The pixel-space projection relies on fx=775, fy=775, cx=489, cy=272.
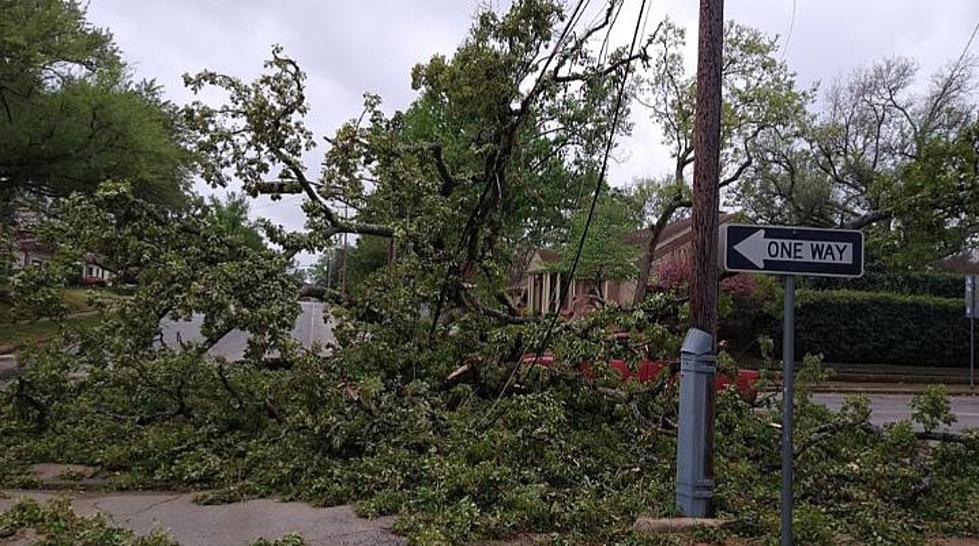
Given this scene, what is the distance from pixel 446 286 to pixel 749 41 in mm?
16769

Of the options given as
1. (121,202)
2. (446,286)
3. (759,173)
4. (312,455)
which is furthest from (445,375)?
(759,173)

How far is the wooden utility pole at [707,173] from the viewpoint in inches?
234

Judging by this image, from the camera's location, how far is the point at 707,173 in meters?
5.97

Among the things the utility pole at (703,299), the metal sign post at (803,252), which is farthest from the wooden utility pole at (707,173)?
the metal sign post at (803,252)

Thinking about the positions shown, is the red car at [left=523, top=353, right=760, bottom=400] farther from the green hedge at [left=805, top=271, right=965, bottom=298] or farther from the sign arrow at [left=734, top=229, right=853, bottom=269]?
the green hedge at [left=805, top=271, right=965, bottom=298]

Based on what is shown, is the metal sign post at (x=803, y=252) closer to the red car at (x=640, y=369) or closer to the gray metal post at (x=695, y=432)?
the gray metal post at (x=695, y=432)

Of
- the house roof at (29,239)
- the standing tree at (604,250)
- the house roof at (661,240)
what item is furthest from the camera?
the house roof at (661,240)

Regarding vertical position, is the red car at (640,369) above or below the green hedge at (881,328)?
below

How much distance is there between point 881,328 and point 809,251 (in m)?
21.0

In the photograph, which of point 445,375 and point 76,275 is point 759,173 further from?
point 76,275

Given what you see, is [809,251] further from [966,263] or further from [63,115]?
[966,263]

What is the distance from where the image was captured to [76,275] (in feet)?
28.6

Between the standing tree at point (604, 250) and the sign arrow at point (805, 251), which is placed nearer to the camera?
the sign arrow at point (805, 251)

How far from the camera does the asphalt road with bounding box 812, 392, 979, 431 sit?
44.8 ft
